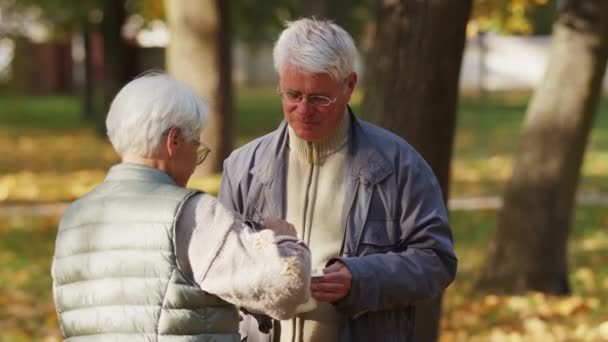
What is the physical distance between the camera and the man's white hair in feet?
12.4

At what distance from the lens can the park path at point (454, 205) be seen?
47.3 feet

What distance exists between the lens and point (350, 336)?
391cm

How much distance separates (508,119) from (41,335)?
25.0 meters

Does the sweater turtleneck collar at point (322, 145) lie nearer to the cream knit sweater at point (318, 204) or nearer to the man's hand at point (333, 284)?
the cream knit sweater at point (318, 204)

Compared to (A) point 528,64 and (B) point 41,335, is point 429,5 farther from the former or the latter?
(A) point 528,64

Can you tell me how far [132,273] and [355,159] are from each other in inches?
37.8

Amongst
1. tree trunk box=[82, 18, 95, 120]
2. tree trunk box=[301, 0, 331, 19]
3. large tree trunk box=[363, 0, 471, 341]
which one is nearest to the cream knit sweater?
large tree trunk box=[363, 0, 471, 341]

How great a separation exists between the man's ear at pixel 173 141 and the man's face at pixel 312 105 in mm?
575

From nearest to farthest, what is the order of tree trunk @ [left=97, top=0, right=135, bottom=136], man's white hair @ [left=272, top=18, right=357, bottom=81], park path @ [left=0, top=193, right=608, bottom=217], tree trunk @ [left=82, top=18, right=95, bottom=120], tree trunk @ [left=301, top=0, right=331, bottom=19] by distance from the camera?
man's white hair @ [left=272, top=18, right=357, bottom=81]
park path @ [left=0, top=193, right=608, bottom=217]
tree trunk @ [left=301, top=0, right=331, bottom=19]
tree trunk @ [left=97, top=0, right=135, bottom=136]
tree trunk @ [left=82, top=18, right=95, bottom=120]

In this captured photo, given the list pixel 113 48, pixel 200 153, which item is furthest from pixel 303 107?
pixel 113 48

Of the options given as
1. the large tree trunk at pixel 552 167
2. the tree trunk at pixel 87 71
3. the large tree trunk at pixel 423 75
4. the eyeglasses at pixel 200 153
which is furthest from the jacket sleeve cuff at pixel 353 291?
the tree trunk at pixel 87 71

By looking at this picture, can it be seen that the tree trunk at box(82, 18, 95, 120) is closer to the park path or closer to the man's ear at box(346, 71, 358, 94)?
the park path

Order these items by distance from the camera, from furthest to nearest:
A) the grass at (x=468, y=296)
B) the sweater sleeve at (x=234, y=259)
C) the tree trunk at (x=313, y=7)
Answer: the tree trunk at (x=313, y=7), the grass at (x=468, y=296), the sweater sleeve at (x=234, y=259)

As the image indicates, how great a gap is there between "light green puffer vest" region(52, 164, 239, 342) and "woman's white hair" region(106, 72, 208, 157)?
0.07 m
